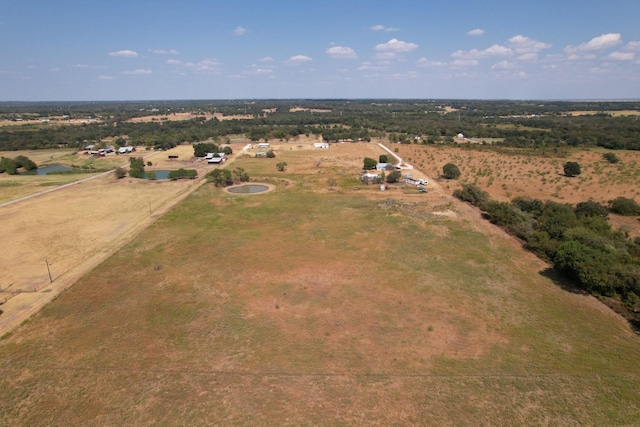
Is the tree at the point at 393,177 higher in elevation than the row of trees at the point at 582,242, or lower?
higher

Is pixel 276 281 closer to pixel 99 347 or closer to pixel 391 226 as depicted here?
pixel 99 347

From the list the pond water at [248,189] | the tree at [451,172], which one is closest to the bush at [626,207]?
the tree at [451,172]

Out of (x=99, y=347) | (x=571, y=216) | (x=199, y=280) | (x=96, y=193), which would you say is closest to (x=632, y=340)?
(x=571, y=216)

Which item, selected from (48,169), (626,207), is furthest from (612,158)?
(48,169)

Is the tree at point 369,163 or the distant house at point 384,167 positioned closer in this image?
the distant house at point 384,167

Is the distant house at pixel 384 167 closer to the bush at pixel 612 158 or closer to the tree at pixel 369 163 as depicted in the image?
the tree at pixel 369 163
